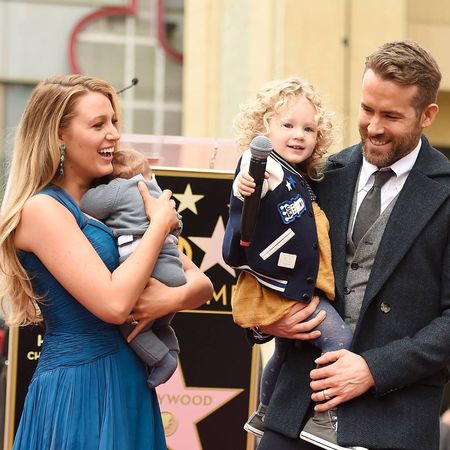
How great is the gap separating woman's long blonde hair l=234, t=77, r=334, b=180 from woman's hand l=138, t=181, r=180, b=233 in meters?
0.34

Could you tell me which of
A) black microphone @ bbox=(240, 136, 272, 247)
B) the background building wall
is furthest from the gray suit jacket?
the background building wall

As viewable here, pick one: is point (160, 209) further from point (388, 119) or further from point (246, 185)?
point (388, 119)

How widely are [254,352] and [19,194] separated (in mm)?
2075

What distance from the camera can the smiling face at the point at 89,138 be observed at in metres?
4.09

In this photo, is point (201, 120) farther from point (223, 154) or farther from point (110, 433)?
point (110, 433)

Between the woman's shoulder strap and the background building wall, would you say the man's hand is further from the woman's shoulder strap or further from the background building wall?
the background building wall

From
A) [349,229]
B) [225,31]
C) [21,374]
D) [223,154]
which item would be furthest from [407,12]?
[349,229]

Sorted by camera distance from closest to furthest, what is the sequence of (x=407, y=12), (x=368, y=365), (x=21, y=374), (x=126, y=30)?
(x=368, y=365) → (x=21, y=374) → (x=407, y=12) → (x=126, y=30)

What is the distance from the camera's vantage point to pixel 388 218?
3980 millimetres

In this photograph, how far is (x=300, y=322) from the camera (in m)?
3.98

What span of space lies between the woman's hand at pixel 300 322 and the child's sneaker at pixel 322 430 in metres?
0.26

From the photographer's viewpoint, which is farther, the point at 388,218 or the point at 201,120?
the point at 201,120

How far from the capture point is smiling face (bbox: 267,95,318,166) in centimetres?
414

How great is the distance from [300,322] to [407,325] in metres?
0.35
